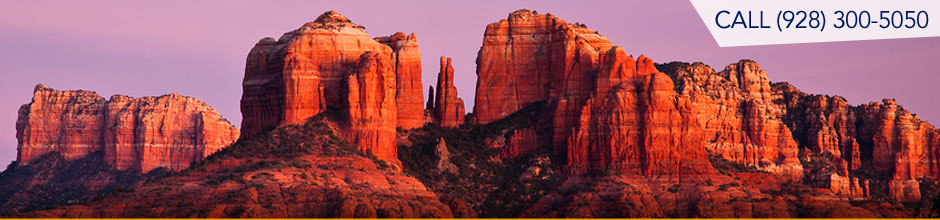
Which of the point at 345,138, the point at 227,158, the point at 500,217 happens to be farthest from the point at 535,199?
the point at 227,158

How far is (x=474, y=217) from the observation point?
635 ft

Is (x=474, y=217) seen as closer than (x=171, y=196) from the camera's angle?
No

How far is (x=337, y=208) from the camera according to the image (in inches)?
6969

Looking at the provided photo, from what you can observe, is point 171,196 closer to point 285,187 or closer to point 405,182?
point 285,187

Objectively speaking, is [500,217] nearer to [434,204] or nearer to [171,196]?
[434,204]

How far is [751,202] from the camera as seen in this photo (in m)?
195

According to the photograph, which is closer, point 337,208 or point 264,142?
point 337,208

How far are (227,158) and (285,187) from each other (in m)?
13.7

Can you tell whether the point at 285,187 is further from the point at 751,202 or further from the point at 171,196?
the point at 751,202

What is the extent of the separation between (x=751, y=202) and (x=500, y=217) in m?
28.0

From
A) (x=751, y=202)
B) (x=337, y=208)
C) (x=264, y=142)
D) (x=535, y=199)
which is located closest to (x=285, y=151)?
(x=264, y=142)

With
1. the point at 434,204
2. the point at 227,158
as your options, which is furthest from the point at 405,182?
the point at 227,158

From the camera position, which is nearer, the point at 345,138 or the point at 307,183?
the point at 307,183

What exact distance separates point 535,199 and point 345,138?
2269cm
